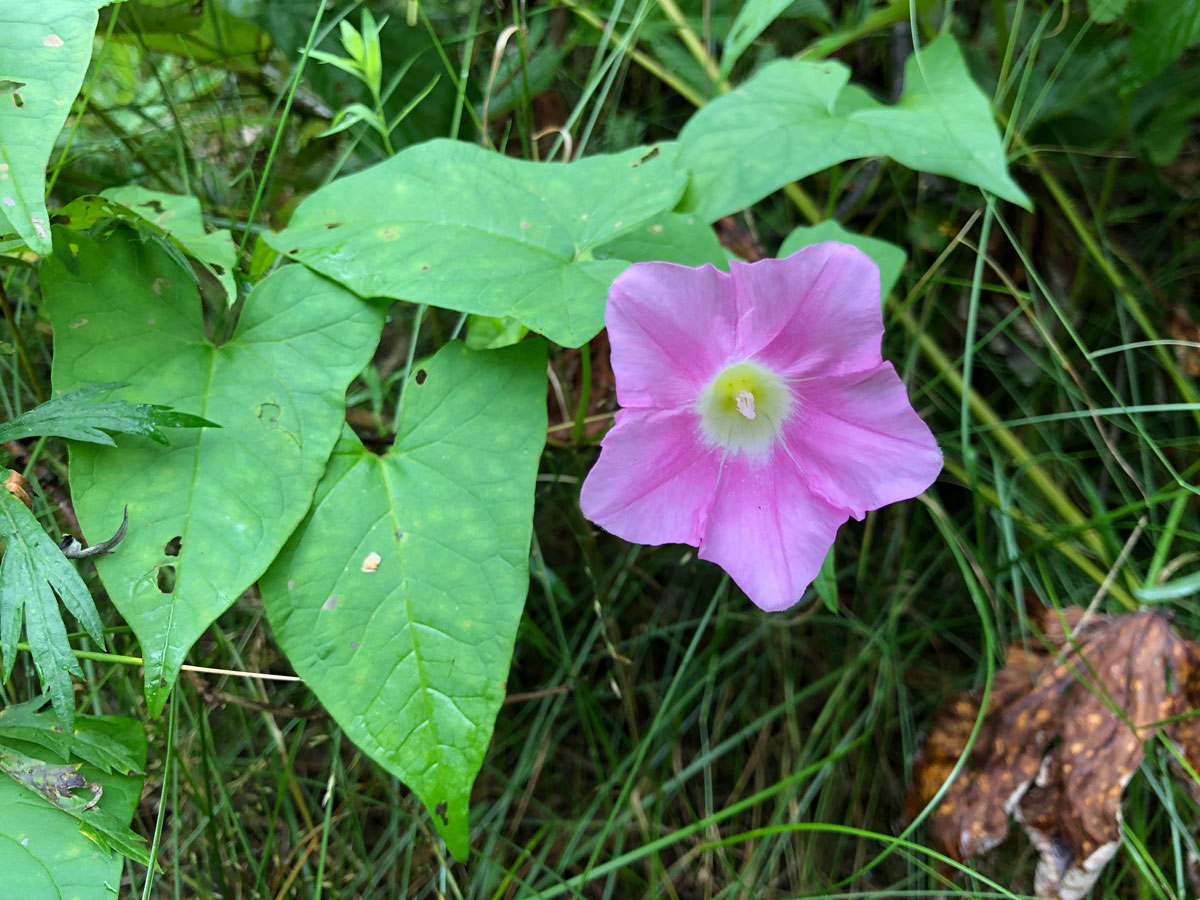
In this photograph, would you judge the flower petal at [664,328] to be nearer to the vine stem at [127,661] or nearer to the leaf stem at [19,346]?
the vine stem at [127,661]

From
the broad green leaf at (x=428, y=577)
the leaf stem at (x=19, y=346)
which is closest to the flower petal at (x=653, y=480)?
the broad green leaf at (x=428, y=577)

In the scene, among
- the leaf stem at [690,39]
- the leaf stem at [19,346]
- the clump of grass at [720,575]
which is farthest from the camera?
the leaf stem at [690,39]

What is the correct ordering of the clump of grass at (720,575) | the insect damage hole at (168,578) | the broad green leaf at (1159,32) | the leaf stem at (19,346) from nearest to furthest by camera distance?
the insect damage hole at (168,578)
the leaf stem at (19,346)
the clump of grass at (720,575)
the broad green leaf at (1159,32)

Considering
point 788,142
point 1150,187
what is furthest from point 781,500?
point 1150,187

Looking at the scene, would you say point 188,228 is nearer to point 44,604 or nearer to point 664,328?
point 44,604

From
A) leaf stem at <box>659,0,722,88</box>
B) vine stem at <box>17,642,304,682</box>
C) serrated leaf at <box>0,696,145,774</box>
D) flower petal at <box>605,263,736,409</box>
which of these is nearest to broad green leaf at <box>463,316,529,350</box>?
flower petal at <box>605,263,736,409</box>

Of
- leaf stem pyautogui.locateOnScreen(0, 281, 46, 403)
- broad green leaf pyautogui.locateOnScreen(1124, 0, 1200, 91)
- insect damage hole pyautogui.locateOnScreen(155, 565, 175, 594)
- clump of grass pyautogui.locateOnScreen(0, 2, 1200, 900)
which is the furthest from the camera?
broad green leaf pyautogui.locateOnScreen(1124, 0, 1200, 91)

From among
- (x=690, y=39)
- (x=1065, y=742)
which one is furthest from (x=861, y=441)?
(x=690, y=39)

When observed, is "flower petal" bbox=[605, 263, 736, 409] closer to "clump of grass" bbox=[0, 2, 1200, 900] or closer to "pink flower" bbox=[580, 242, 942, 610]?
"pink flower" bbox=[580, 242, 942, 610]
